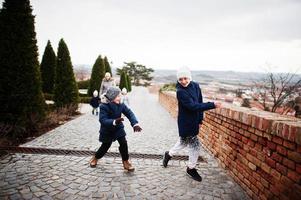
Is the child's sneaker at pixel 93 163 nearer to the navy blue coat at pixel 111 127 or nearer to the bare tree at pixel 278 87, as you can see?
the navy blue coat at pixel 111 127

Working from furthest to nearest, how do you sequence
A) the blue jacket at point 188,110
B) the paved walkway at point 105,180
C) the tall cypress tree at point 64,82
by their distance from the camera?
1. the tall cypress tree at point 64,82
2. the blue jacket at point 188,110
3. the paved walkway at point 105,180

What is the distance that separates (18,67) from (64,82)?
4.64 m

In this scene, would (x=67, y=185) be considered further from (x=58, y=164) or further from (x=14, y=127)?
(x=14, y=127)

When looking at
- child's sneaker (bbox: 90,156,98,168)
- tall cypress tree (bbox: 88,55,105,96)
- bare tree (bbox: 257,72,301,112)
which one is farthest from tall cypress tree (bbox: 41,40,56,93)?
child's sneaker (bbox: 90,156,98,168)

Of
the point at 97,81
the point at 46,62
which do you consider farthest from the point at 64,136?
the point at 46,62

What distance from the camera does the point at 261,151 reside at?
345cm

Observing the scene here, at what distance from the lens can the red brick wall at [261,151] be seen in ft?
9.02

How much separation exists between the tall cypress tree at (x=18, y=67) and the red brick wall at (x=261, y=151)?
5377mm

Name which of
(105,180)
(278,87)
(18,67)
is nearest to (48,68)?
(18,67)

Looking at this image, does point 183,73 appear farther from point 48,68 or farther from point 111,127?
point 48,68

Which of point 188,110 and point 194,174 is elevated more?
point 188,110

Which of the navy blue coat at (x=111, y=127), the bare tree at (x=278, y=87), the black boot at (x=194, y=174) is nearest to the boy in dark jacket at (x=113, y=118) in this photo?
the navy blue coat at (x=111, y=127)

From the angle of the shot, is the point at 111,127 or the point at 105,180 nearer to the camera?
the point at 105,180

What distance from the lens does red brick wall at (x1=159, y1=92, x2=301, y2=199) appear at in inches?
108
